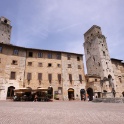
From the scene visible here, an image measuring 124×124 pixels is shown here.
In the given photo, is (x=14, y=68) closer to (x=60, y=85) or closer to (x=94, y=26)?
(x=60, y=85)

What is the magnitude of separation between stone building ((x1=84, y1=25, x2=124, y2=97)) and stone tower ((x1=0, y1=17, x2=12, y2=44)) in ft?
82.5

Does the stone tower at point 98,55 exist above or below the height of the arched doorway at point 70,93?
above

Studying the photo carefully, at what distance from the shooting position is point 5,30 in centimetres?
3462

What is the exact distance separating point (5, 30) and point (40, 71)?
18835mm

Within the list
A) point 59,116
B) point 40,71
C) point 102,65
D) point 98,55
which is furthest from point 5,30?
point 59,116

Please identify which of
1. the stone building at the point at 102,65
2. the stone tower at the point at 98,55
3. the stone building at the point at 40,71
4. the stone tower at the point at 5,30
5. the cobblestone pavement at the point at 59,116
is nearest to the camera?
the cobblestone pavement at the point at 59,116

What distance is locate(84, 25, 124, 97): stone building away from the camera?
3050cm

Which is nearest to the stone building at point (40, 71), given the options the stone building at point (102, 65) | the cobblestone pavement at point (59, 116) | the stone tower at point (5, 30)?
the stone building at point (102, 65)

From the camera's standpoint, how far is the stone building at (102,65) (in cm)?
3050

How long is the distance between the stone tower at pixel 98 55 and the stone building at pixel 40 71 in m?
7.35

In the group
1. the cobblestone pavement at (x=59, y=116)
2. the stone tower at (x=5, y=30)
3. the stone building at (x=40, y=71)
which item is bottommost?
the cobblestone pavement at (x=59, y=116)

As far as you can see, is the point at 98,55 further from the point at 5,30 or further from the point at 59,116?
the point at 59,116

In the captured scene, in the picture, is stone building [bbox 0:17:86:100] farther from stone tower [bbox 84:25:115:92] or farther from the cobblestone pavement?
the cobblestone pavement

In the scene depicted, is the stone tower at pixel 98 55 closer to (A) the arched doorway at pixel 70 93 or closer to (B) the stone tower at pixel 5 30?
(A) the arched doorway at pixel 70 93
